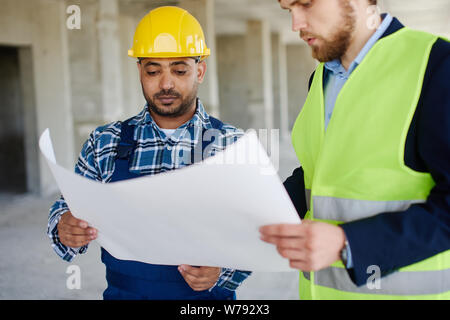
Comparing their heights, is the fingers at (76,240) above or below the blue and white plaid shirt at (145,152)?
below

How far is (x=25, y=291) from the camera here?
4.37m

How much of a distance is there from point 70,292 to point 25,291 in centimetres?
41

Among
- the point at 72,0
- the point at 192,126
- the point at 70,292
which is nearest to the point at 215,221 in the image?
the point at 192,126

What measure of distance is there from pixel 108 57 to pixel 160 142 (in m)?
7.73

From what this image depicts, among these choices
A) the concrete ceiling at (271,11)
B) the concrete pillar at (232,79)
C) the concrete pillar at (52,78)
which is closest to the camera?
the concrete pillar at (52,78)

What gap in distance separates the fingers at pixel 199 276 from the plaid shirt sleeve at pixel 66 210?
1.50 feet

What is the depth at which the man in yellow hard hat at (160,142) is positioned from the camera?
1716 millimetres

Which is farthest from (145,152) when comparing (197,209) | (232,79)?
(232,79)

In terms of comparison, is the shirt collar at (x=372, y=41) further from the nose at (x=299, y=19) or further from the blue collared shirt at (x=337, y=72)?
the nose at (x=299, y=19)

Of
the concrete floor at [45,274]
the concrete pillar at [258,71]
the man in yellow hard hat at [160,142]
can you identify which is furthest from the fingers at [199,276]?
the concrete pillar at [258,71]

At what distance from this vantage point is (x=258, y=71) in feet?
56.1

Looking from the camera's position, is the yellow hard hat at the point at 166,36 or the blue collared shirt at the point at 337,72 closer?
the blue collared shirt at the point at 337,72
